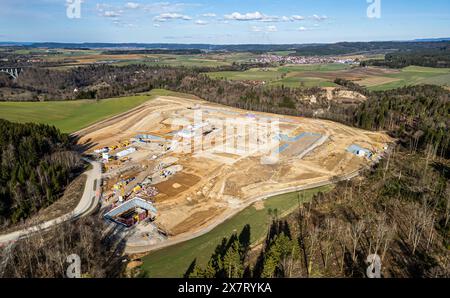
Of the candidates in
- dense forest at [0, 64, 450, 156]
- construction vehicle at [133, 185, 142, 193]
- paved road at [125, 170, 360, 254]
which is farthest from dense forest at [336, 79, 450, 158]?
construction vehicle at [133, 185, 142, 193]

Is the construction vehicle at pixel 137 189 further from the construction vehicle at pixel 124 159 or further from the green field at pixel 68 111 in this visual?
the green field at pixel 68 111

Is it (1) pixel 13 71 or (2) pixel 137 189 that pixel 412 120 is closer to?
(2) pixel 137 189

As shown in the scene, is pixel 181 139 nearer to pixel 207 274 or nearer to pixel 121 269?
pixel 121 269

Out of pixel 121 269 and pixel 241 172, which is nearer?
pixel 121 269

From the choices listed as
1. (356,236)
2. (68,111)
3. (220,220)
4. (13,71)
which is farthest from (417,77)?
(13,71)

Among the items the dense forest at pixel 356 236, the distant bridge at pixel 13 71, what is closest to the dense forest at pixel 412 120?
the dense forest at pixel 356 236
